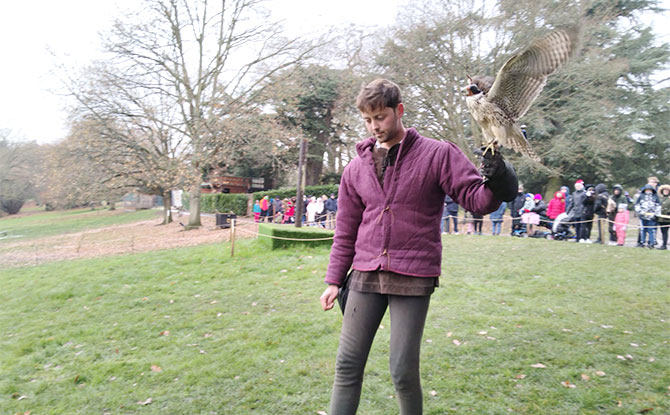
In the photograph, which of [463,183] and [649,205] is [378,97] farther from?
[649,205]

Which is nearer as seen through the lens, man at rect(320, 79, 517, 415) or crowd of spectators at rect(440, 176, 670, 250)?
man at rect(320, 79, 517, 415)

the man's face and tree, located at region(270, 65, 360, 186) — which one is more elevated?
tree, located at region(270, 65, 360, 186)

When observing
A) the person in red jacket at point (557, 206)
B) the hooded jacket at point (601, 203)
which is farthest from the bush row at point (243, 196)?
the hooded jacket at point (601, 203)

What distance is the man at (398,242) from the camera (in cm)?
191

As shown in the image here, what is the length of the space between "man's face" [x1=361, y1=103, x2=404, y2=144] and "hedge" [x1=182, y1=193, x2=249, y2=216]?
24188 mm

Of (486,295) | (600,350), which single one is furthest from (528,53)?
(486,295)

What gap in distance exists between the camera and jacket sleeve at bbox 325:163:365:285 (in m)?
2.24

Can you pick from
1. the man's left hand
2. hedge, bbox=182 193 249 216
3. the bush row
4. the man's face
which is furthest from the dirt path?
the man's left hand

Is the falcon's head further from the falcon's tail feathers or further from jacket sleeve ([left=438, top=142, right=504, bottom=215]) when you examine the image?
jacket sleeve ([left=438, top=142, right=504, bottom=215])

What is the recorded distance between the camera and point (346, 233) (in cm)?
225

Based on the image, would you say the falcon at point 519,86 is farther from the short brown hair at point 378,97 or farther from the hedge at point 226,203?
the hedge at point 226,203

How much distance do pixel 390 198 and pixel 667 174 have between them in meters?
24.4

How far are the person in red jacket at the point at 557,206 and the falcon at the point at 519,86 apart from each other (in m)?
11.7

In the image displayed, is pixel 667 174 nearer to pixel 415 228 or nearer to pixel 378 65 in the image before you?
pixel 378 65
